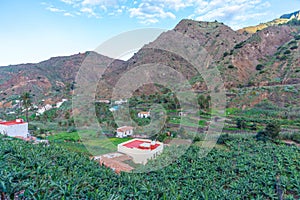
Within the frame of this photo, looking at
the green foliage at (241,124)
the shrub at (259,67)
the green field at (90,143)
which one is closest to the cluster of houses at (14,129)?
the green field at (90,143)

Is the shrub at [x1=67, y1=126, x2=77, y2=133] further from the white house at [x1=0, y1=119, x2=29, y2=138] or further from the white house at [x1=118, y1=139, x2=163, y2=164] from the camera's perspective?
the white house at [x1=118, y1=139, x2=163, y2=164]

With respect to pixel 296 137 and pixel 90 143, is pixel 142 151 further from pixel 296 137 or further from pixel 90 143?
pixel 296 137

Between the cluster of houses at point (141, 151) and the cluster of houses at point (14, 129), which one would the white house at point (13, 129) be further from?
the cluster of houses at point (141, 151)

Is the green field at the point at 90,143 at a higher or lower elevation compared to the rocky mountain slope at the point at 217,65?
lower

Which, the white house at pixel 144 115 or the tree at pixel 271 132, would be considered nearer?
the tree at pixel 271 132

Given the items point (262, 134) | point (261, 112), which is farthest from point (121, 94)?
point (262, 134)

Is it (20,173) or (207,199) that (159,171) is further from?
(20,173)

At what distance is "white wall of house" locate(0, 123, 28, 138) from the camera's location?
58.5ft

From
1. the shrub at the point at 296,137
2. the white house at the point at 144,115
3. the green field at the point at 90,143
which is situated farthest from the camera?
the white house at the point at 144,115

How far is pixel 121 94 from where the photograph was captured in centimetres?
3588

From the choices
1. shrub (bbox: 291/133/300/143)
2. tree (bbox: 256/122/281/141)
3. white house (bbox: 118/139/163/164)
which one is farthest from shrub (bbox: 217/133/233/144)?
white house (bbox: 118/139/163/164)

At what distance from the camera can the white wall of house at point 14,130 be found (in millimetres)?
17828

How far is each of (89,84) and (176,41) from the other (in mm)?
20829

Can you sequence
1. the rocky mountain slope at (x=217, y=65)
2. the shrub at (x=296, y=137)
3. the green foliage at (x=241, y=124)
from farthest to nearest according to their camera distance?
the rocky mountain slope at (x=217, y=65), the green foliage at (x=241, y=124), the shrub at (x=296, y=137)
